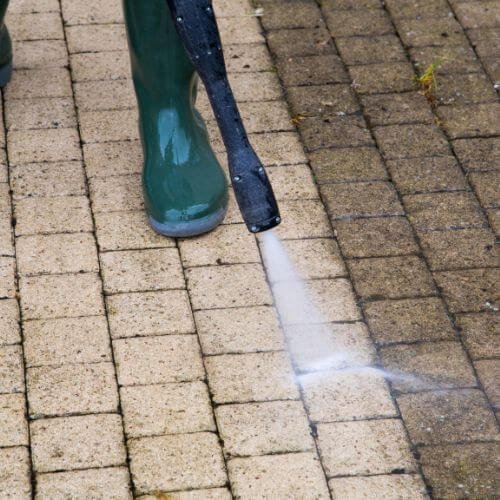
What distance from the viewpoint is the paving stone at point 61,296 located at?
3412mm

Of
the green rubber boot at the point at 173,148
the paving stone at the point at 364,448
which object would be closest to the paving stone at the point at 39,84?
the green rubber boot at the point at 173,148

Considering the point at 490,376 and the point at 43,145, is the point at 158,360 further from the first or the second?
the point at 43,145

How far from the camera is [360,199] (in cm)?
389

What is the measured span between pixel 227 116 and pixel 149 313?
26.9 inches

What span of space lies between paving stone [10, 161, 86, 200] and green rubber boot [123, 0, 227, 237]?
0.94 ft

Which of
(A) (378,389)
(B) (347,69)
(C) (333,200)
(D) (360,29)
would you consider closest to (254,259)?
(C) (333,200)

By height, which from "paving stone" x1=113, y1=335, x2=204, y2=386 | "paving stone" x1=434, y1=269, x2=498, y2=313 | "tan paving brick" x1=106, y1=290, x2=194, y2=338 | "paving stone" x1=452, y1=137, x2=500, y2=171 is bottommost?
"paving stone" x1=452, y1=137, x2=500, y2=171

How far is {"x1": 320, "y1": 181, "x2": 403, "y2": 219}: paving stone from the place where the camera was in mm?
3838

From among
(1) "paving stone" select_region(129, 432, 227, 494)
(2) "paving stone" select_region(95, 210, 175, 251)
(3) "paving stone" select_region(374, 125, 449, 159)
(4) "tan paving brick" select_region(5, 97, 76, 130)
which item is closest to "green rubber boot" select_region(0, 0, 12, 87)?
(4) "tan paving brick" select_region(5, 97, 76, 130)

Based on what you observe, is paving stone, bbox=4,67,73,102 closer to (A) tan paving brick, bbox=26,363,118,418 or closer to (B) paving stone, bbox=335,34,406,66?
(B) paving stone, bbox=335,34,406,66

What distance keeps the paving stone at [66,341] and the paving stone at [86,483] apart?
16.0 inches

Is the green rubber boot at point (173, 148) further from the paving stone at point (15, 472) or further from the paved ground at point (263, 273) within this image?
the paving stone at point (15, 472)

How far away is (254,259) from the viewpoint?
3631 millimetres

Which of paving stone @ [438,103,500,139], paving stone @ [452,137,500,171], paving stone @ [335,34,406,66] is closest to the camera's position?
paving stone @ [452,137,500,171]
